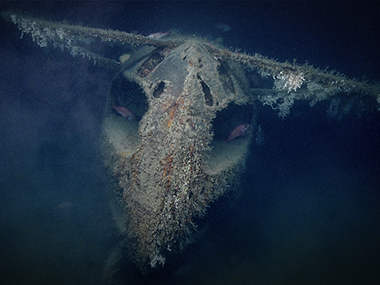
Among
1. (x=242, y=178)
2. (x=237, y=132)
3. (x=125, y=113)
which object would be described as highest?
(x=237, y=132)

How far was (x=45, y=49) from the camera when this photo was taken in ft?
15.1

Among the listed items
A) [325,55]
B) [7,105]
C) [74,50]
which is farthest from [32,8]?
[325,55]

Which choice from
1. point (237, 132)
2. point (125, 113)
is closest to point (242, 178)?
point (237, 132)

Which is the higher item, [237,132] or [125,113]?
[237,132]

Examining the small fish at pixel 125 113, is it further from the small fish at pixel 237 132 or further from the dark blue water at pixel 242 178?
the small fish at pixel 237 132

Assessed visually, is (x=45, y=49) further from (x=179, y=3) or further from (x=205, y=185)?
(x=205, y=185)

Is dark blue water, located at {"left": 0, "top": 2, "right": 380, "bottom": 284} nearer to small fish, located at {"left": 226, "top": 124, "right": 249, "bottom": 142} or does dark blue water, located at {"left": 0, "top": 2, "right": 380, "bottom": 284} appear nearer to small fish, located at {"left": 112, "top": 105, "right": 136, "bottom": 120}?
small fish, located at {"left": 226, "top": 124, "right": 249, "bottom": 142}

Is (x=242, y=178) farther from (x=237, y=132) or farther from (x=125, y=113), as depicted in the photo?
(x=125, y=113)

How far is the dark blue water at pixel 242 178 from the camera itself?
3.25m

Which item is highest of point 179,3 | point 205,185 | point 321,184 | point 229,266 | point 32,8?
point 179,3

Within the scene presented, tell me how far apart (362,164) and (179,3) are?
26.2 feet

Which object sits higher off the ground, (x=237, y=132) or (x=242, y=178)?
(x=237, y=132)

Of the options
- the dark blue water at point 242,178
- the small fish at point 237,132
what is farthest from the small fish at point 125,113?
the small fish at point 237,132

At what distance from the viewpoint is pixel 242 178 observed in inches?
147
